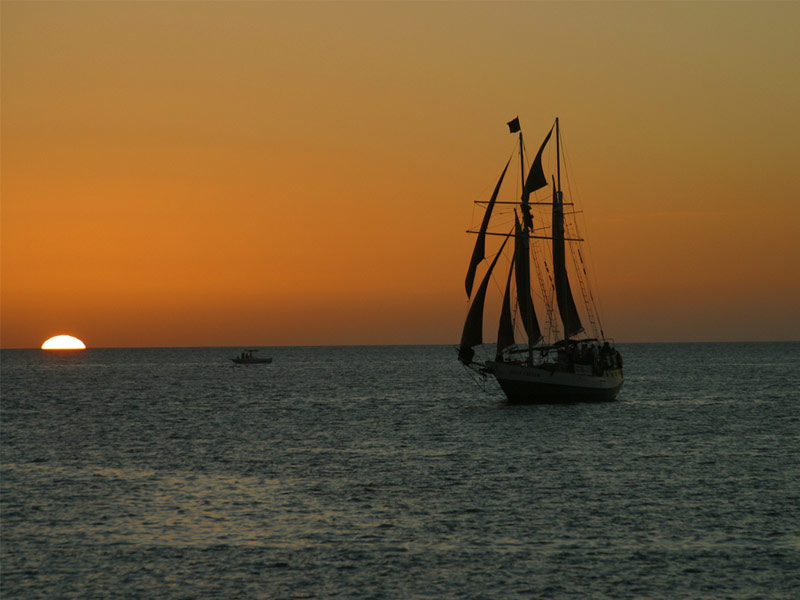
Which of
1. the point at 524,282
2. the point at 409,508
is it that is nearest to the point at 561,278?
the point at 524,282

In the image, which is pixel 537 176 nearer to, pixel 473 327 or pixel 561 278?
pixel 561 278

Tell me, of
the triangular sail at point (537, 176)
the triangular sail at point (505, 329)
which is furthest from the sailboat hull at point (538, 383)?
the triangular sail at point (537, 176)

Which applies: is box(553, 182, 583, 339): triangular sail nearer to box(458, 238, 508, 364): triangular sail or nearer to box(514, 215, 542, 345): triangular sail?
box(514, 215, 542, 345): triangular sail

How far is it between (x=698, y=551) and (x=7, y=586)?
65.9 feet

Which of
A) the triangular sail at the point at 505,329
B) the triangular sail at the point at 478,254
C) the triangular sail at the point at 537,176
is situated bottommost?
the triangular sail at the point at 505,329

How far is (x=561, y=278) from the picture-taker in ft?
291

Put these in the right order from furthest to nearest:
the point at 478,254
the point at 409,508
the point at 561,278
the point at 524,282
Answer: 1. the point at 561,278
2. the point at 524,282
3. the point at 478,254
4. the point at 409,508

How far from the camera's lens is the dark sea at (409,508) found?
27.7 meters

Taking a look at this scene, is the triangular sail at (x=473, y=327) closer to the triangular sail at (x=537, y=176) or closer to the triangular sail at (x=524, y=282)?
the triangular sail at (x=524, y=282)

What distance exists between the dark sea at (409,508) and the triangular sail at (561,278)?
11.7m

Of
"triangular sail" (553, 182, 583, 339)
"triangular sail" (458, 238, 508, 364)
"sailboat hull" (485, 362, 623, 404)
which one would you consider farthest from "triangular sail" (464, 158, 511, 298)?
"triangular sail" (553, 182, 583, 339)

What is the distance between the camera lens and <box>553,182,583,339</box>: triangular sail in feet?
284

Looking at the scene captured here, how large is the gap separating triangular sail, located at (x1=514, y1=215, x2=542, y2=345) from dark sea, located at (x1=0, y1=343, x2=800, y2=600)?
7597 mm

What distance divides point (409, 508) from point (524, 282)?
153 feet
